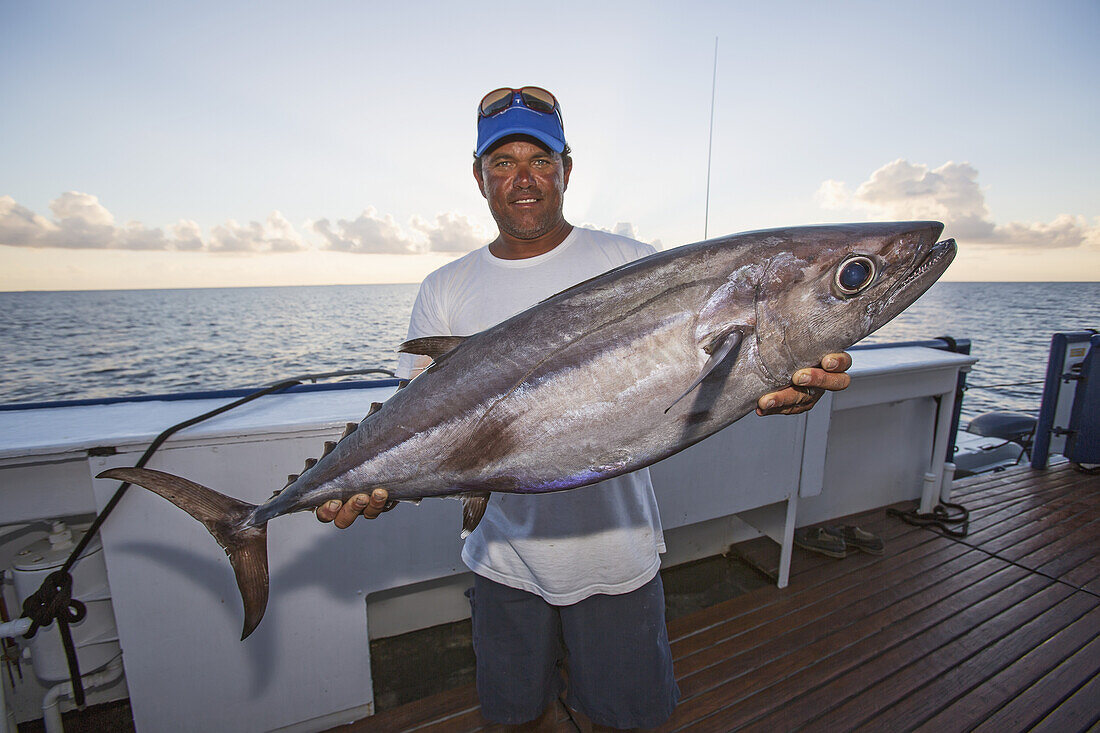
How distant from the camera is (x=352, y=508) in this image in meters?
1.56

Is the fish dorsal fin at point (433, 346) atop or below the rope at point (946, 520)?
atop

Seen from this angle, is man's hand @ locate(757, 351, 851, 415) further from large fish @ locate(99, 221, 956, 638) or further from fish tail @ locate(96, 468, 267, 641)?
fish tail @ locate(96, 468, 267, 641)

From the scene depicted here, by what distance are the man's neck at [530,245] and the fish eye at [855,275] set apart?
3.40 ft

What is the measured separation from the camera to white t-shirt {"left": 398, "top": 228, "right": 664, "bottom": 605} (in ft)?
5.97

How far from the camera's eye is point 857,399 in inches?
145

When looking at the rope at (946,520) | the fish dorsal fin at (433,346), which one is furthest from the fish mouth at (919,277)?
the rope at (946,520)

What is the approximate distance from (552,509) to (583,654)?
571 millimetres

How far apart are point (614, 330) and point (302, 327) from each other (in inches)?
1596

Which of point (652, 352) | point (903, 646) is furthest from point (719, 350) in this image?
point (903, 646)

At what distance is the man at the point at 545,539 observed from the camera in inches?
72.1

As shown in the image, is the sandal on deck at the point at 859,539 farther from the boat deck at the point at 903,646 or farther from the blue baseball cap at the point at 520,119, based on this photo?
the blue baseball cap at the point at 520,119

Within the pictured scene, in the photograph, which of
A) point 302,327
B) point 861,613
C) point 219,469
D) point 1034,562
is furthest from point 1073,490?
point 302,327

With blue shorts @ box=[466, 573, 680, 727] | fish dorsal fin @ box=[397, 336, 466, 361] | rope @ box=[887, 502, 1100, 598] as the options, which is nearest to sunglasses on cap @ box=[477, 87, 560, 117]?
fish dorsal fin @ box=[397, 336, 466, 361]

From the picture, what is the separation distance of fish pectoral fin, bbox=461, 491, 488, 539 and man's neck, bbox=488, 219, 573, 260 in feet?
2.96
